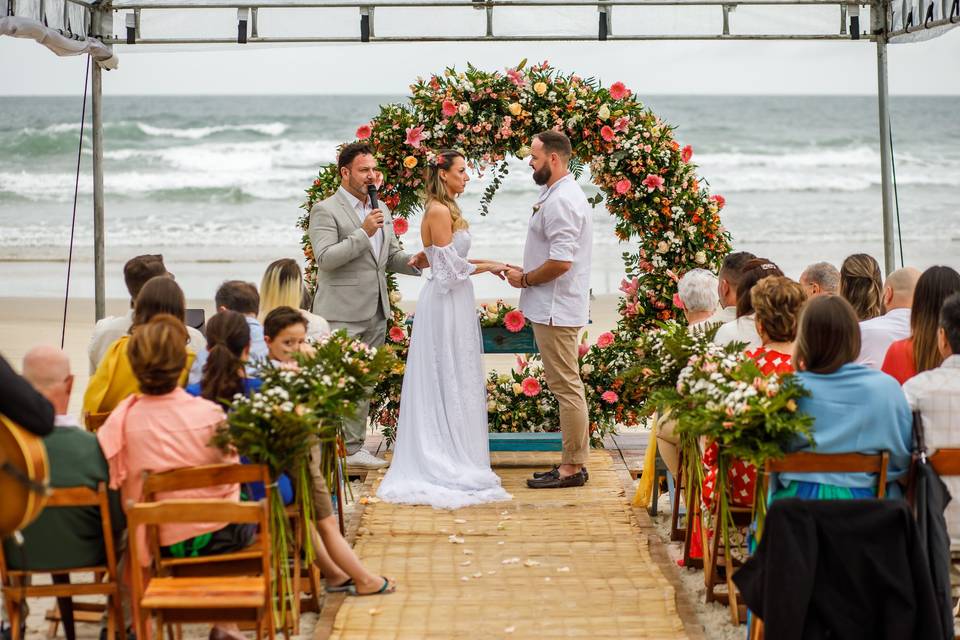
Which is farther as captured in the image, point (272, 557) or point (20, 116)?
point (20, 116)

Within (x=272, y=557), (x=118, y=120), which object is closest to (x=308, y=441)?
(x=272, y=557)

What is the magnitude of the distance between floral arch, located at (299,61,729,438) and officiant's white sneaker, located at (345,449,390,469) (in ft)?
1.14

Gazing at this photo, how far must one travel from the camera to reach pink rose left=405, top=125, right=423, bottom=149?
24.7ft

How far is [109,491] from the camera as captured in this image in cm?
412

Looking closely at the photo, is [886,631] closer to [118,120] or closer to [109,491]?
[109,491]

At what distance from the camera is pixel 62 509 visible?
402cm

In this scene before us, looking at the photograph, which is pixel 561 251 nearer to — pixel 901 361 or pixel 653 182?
pixel 653 182

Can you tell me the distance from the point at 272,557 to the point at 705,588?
6.26ft

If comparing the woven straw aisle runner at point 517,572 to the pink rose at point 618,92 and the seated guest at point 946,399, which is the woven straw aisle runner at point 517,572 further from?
the pink rose at point 618,92

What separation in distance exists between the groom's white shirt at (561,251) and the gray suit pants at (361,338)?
3.27 ft

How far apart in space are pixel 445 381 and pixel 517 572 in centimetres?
166

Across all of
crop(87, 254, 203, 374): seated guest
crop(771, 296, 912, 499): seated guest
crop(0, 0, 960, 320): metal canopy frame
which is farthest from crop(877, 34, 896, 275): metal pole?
crop(87, 254, 203, 374): seated guest

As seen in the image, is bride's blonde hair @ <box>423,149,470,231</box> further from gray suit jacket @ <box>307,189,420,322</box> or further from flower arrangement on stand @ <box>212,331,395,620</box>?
flower arrangement on stand @ <box>212,331,395,620</box>

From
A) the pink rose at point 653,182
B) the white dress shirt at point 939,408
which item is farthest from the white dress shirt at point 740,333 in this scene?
the pink rose at point 653,182
